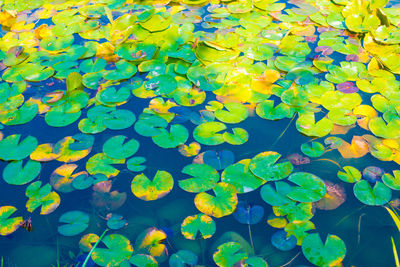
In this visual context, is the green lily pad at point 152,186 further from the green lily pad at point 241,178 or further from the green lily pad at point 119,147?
the green lily pad at point 241,178

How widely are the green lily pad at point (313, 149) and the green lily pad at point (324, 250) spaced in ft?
1.37

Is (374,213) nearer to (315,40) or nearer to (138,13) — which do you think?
(315,40)

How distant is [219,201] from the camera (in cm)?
139

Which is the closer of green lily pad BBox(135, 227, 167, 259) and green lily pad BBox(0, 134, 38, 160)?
green lily pad BBox(135, 227, 167, 259)

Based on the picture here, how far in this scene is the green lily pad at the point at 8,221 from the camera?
1.35m

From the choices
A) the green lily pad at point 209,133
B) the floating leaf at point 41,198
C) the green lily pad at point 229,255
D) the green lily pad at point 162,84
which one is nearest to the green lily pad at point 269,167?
the green lily pad at point 209,133

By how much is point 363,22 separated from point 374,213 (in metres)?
1.60

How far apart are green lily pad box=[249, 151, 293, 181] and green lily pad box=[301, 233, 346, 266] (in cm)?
30

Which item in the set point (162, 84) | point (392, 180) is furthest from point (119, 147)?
point (392, 180)

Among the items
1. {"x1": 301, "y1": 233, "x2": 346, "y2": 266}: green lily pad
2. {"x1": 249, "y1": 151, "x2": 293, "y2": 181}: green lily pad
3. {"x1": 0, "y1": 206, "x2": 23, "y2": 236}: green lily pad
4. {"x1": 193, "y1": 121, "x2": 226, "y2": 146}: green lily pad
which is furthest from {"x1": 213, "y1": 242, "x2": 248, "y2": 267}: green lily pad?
Answer: {"x1": 0, "y1": 206, "x2": 23, "y2": 236}: green lily pad

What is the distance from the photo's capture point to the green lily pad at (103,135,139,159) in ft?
5.19

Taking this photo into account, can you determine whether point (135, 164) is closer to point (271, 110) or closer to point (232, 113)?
point (232, 113)

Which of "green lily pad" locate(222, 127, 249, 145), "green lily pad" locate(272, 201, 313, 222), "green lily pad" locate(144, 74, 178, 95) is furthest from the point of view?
"green lily pad" locate(144, 74, 178, 95)

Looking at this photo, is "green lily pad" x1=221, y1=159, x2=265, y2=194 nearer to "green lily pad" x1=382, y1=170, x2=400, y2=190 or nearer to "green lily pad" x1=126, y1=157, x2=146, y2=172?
"green lily pad" x1=126, y1=157, x2=146, y2=172
